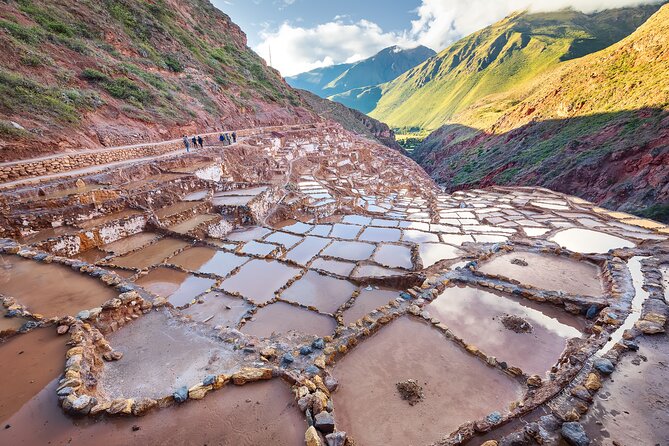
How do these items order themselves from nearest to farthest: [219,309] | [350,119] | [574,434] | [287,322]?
[574,434] → [287,322] → [219,309] → [350,119]

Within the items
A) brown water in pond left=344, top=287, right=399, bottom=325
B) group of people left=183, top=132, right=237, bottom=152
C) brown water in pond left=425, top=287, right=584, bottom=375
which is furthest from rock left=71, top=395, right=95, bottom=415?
group of people left=183, top=132, right=237, bottom=152

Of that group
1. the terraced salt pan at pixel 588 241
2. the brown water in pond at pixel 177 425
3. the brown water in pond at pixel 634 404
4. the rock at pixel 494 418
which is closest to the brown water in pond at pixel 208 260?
the brown water in pond at pixel 177 425

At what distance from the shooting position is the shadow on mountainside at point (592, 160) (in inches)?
787

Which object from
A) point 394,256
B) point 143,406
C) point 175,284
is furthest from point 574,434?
point 175,284

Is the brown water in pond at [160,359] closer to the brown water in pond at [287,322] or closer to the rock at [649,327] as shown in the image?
A: the brown water in pond at [287,322]

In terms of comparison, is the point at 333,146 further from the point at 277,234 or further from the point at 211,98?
the point at 277,234

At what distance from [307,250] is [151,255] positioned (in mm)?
5708

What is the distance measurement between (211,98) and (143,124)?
12.7m

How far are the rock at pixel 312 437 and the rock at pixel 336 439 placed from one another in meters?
0.13

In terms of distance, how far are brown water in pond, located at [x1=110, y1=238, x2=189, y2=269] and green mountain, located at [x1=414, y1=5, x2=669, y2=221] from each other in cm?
2567

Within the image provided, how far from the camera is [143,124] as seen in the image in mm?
21516

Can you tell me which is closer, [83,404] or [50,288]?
[83,404]

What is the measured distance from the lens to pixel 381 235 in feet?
44.2

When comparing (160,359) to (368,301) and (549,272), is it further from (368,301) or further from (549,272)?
(549,272)
